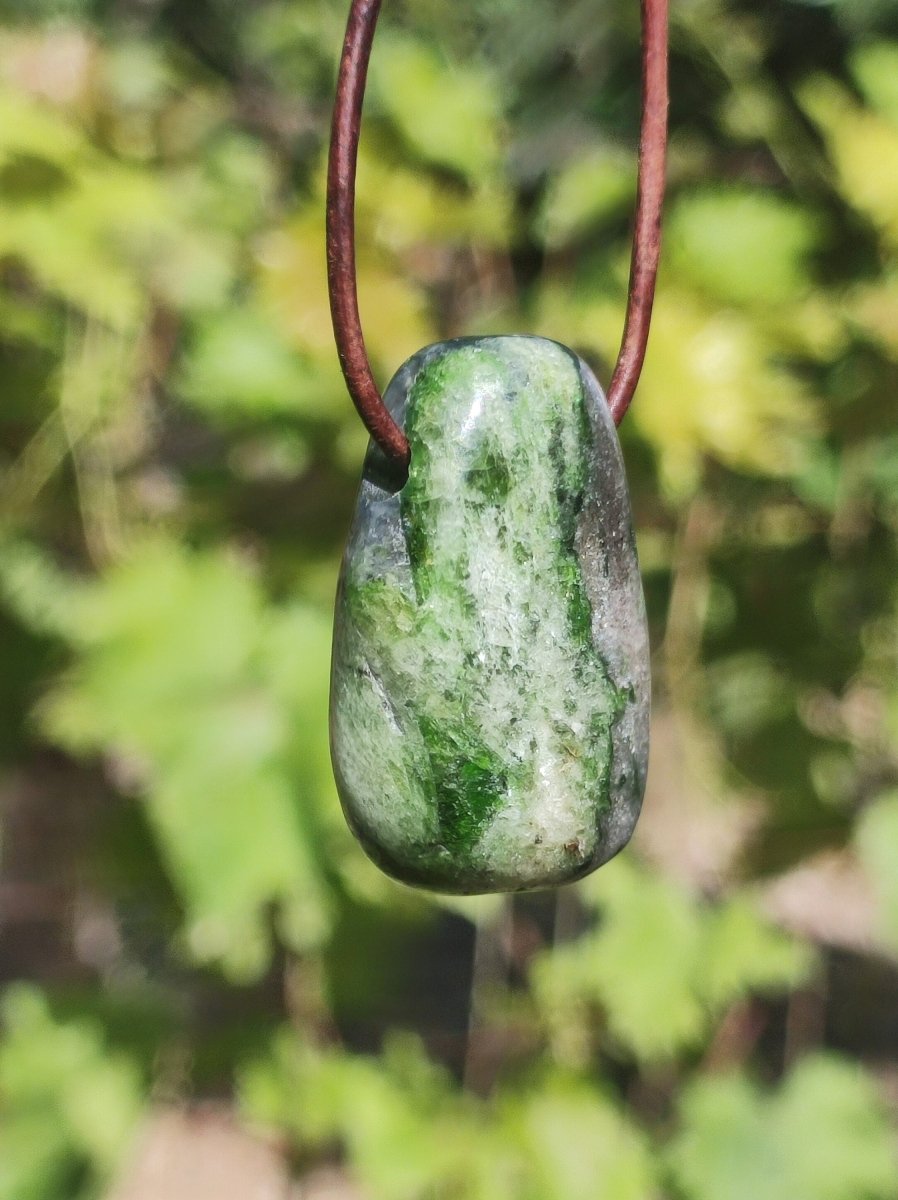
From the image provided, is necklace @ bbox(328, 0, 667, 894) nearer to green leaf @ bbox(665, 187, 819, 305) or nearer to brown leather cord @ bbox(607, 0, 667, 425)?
brown leather cord @ bbox(607, 0, 667, 425)

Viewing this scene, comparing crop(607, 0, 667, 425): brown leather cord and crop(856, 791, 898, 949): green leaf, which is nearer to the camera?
crop(607, 0, 667, 425): brown leather cord

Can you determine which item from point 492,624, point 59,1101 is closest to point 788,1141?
point 59,1101

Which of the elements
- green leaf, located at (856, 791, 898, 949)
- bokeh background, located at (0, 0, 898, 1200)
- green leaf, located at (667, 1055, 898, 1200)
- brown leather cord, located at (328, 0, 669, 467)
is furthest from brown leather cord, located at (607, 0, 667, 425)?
green leaf, located at (667, 1055, 898, 1200)

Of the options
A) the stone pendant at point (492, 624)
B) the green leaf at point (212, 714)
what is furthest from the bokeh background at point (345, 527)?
the stone pendant at point (492, 624)

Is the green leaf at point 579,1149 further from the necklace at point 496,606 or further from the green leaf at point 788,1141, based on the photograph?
the necklace at point 496,606

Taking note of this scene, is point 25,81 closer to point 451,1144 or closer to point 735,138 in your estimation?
point 735,138

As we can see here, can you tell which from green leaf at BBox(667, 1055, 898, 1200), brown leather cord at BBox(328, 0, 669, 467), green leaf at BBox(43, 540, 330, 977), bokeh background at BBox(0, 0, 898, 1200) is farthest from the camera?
green leaf at BBox(667, 1055, 898, 1200)
